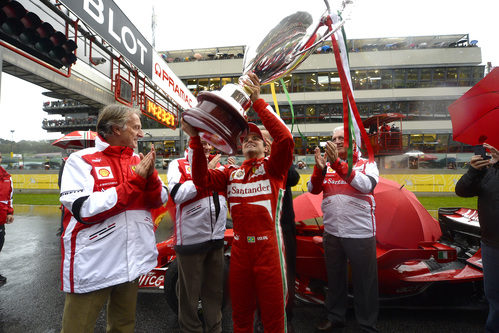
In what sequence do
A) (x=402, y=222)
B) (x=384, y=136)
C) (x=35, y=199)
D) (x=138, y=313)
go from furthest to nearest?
(x=384, y=136) → (x=35, y=199) → (x=138, y=313) → (x=402, y=222)

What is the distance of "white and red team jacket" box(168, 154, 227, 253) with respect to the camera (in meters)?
2.15

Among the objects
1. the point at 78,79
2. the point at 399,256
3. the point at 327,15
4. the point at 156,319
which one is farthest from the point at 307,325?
the point at 78,79

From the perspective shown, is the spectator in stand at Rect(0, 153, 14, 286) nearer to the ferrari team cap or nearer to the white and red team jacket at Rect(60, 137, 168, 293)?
the white and red team jacket at Rect(60, 137, 168, 293)

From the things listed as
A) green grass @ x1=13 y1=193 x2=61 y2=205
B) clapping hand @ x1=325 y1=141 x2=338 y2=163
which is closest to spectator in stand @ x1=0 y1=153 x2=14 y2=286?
clapping hand @ x1=325 y1=141 x2=338 y2=163

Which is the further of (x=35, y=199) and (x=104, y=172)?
(x=35, y=199)

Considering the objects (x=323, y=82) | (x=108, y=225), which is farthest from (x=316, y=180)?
(x=323, y=82)

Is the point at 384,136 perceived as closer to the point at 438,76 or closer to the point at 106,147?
the point at 106,147

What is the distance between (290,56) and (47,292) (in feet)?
13.7

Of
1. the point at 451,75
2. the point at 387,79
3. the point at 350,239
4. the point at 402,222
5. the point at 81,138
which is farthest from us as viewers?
the point at 387,79

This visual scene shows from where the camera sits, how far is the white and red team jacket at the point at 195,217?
2.15 metres

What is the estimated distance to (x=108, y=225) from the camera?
1455mm

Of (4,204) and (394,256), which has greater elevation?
(4,204)

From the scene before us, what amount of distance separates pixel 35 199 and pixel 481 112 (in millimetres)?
14908

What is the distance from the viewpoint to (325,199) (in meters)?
2.54
